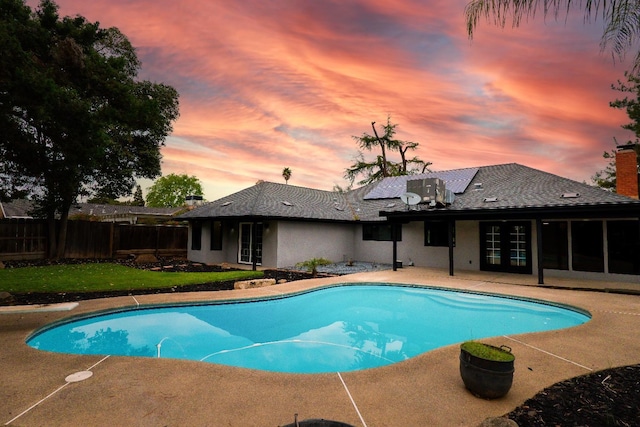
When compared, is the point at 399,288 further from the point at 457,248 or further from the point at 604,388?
the point at 604,388

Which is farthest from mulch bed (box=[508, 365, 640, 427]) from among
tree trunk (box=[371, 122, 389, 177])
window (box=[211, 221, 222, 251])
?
tree trunk (box=[371, 122, 389, 177])

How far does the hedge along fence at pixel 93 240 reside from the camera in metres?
15.6

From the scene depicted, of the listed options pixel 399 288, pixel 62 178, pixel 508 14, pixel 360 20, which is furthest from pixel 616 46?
pixel 62 178

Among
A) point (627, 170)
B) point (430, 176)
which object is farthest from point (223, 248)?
point (627, 170)

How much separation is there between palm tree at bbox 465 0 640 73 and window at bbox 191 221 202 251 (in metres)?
17.7

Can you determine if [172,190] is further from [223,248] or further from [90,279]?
[90,279]

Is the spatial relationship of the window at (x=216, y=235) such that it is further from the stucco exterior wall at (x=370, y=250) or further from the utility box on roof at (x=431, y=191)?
the utility box on roof at (x=431, y=191)

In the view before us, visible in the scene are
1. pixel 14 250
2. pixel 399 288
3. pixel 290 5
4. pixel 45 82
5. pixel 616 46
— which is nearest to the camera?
pixel 616 46

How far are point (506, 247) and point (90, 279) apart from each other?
1644cm

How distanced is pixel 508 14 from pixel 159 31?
1074 cm

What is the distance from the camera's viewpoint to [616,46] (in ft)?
10.1

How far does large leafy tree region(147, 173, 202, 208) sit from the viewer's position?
203ft

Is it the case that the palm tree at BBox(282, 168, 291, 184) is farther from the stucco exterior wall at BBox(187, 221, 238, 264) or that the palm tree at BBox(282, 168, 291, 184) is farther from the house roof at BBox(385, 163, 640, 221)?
the house roof at BBox(385, 163, 640, 221)

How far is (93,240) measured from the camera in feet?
59.3
